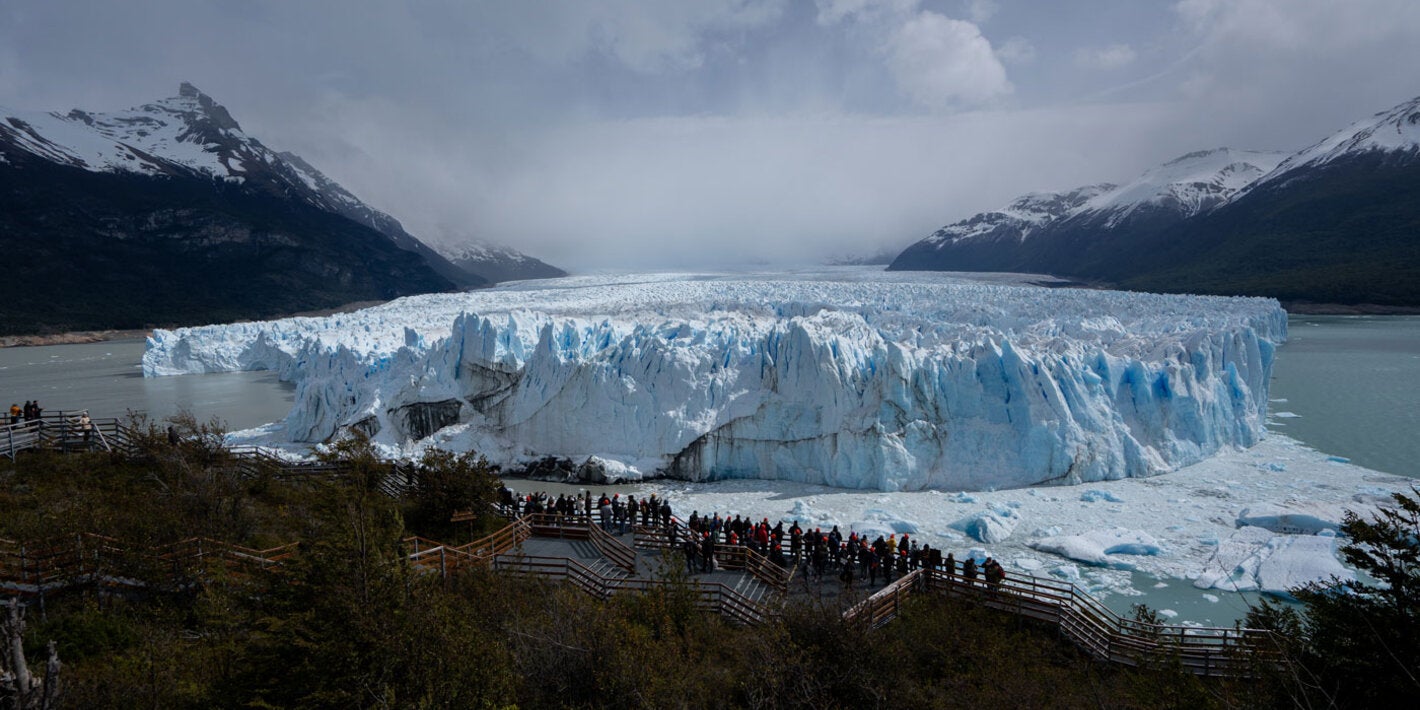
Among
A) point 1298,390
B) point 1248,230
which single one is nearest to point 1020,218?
point 1248,230

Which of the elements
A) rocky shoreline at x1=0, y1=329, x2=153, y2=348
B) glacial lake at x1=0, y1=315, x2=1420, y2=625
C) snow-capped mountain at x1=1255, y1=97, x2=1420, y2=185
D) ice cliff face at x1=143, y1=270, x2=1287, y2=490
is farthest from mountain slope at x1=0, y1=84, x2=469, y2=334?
snow-capped mountain at x1=1255, y1=97, x2=1420, y2=185

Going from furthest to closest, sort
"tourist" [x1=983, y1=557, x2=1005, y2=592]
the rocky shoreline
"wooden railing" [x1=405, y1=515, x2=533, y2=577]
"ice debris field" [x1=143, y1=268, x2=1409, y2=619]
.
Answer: the rocky shoreline
"ice debris field" [x1=143, y1=268, x2=1409, y2=619]
"tourist" [x1=983, y1=557, x2=1005, y2=592]
"wooden railing" [x1=405, y1=515, x2=533, y2=577]

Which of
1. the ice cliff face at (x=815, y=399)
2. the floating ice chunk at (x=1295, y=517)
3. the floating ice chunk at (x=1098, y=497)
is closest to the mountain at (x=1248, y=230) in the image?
the ice cliff face at (x=815, y=399)

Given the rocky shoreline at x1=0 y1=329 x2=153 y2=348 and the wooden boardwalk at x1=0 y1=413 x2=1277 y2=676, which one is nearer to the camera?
the wooden boardwalk at x1=0 y1=413 x2=1277 y2=676

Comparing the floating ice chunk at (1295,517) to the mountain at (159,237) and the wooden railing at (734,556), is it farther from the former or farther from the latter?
the mountain at (159,237)

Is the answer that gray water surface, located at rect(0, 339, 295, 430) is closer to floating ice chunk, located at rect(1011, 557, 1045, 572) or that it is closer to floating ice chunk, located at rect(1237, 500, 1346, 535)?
floating ice chunk, located at rect(1011, 557, 1045, 572)

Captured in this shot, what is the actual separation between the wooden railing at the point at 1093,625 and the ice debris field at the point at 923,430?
7.65 feet

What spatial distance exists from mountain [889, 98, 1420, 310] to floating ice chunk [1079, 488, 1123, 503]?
183 ft

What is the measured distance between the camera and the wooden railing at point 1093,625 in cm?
714

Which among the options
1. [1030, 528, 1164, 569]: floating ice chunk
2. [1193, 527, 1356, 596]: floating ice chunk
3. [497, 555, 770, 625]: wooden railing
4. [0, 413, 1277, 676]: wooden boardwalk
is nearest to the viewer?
[0, 413, 1277, 676]: wooden boardwalk

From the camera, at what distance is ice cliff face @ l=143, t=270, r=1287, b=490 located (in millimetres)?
15484

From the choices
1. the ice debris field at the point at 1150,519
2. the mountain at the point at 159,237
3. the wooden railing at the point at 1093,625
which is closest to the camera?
the wooden railing at the point at 1093,625

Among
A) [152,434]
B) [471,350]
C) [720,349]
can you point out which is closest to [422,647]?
[152,434]

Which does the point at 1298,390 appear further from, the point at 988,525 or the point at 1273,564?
the point at 988,525
